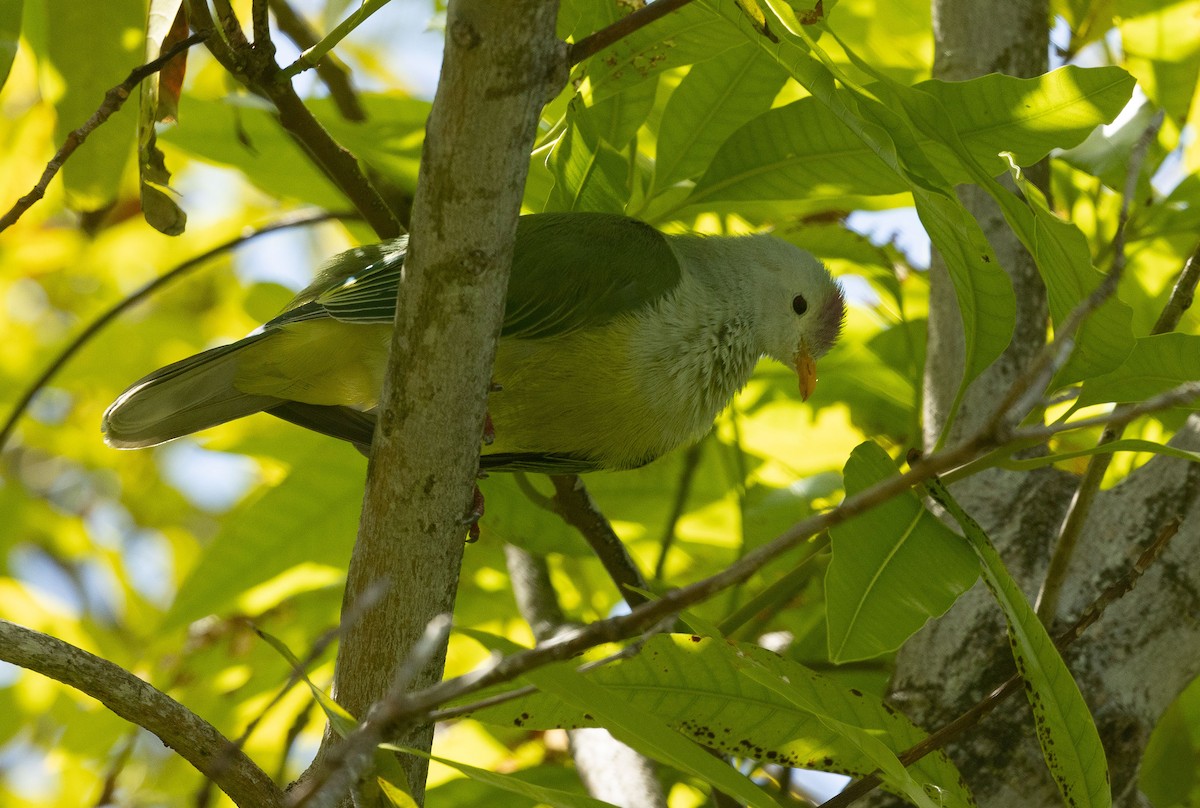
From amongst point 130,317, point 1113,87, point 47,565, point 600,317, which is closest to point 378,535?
point 600,317

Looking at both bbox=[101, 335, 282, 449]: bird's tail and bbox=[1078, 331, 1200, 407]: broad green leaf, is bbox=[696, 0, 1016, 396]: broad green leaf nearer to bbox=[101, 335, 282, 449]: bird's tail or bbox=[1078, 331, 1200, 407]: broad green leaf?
bbox=[1078, 331, 1200, 407]: broad green leaf

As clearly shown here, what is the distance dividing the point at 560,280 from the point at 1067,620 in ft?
3.48

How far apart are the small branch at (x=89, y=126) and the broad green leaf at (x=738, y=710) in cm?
93

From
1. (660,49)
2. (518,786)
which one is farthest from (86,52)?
(518,786)

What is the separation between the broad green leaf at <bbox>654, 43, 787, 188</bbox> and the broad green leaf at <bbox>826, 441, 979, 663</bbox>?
734mm

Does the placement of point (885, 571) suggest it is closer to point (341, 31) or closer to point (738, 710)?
point (738, 710)

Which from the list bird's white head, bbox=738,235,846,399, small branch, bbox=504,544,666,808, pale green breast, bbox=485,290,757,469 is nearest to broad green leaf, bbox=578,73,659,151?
pale green breast, bbox=485,290,757,469

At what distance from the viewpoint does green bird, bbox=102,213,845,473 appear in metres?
2.21

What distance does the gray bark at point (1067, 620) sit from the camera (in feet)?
5.98

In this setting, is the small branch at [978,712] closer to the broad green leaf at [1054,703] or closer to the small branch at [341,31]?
the broad green leaf at [1054,703]

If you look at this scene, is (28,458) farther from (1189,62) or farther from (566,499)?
(1189,62)

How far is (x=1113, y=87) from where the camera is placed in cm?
161

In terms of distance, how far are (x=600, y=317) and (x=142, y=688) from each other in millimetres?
1190

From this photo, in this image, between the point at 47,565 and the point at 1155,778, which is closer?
the point at 1155,778
